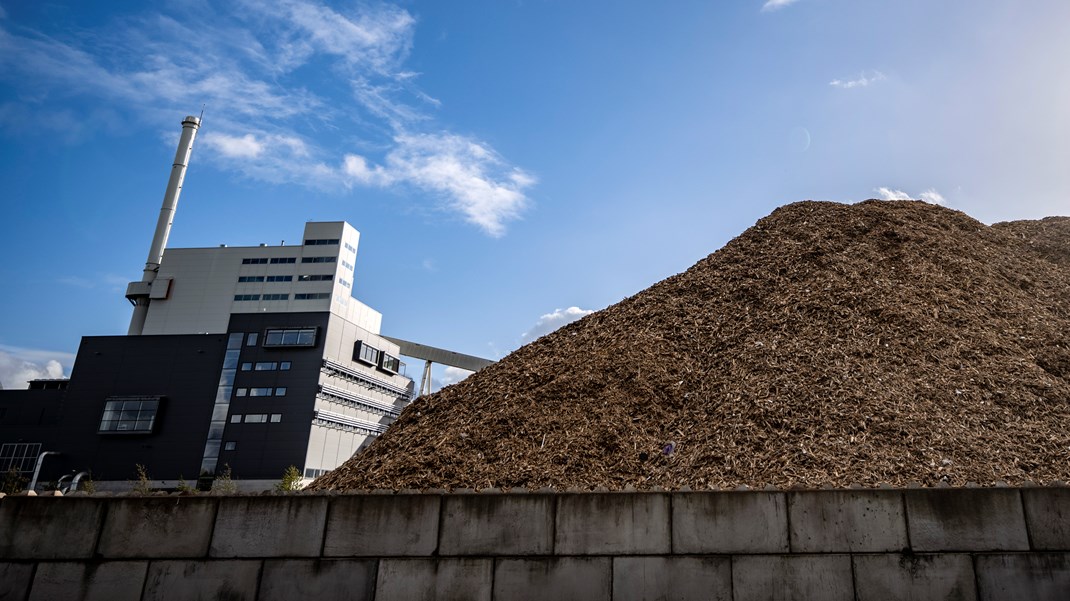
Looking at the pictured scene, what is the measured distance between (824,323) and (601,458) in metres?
5.29

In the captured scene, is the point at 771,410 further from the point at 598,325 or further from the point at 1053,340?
Result: the point at 1053,340

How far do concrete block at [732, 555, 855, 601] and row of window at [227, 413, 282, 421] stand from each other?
63.9m

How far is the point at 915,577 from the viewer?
23.5 feet

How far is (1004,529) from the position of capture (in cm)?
723

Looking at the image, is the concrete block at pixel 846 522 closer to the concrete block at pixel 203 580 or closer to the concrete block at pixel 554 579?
the concrete block at pixel 554 579

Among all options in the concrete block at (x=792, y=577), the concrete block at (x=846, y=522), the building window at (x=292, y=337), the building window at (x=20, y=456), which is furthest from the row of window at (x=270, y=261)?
the concrete block at (x=846, y=522)

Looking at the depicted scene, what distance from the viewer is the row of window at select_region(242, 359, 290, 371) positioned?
218ft

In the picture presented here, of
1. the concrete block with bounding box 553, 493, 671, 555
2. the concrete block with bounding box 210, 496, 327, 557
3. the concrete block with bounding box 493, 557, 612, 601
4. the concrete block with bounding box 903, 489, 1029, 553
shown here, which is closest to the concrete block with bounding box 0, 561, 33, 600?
the concrete block with bounding box 210, 496, 327, 557

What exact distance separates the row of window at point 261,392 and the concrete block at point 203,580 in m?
61.1

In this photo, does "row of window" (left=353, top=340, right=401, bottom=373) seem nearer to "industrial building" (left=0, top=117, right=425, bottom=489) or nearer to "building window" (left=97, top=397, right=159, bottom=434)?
"industrial building" (left=0, top=117, right=425, bottom=489)

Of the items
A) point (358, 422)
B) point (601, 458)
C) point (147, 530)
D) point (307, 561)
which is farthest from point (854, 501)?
point (358, 422)

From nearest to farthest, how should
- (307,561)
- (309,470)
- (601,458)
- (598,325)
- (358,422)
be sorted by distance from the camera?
(307,561), (601,458), (598,325), (309,470), (358,422)

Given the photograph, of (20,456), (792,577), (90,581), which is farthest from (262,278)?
(792,577)

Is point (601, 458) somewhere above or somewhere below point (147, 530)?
above
